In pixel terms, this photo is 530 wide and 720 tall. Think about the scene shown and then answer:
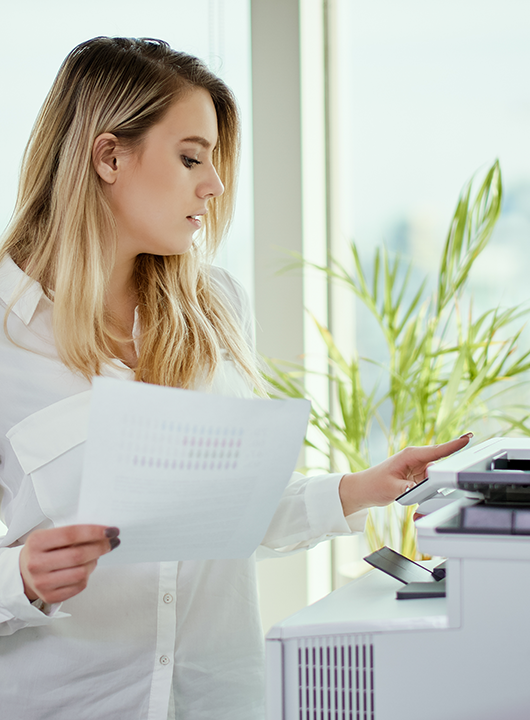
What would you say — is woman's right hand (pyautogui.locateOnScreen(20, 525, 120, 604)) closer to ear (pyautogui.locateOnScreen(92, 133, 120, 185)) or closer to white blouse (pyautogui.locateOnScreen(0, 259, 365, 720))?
white blouse (pyautogui.locateOnScreen(0, 259, 365, 720))

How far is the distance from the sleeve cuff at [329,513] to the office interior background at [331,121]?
1.11 m

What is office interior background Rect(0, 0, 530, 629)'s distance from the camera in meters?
2.16

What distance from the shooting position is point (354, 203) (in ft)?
8.29

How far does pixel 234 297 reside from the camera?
1.37 metres

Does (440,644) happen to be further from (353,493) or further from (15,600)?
(15,600)

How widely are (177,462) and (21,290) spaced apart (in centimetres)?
55

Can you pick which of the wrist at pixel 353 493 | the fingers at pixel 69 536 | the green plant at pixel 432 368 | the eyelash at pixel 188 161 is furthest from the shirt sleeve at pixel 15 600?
the green plant at pixel 432 368

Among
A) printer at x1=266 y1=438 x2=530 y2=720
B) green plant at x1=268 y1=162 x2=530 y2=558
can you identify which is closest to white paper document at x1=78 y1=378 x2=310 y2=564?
printer at x1=266 y1=438 x2=530 y2=720

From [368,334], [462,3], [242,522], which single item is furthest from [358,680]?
[462,3]

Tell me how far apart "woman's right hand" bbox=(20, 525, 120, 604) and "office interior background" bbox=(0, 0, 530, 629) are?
4.79 feet

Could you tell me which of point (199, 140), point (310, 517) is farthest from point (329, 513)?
point (199, 140)

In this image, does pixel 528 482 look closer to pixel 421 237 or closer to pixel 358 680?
pixel 358 680

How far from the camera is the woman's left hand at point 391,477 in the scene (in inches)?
39.4

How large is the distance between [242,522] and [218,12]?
78.8 inches
